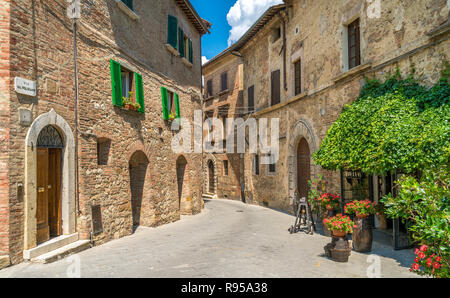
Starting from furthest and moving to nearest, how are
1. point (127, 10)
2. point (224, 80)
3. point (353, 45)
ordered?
point (224, 80), point (353, 45), point (127, 10)

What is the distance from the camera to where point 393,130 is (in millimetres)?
6336

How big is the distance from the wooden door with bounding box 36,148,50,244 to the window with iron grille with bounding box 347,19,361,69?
899cm

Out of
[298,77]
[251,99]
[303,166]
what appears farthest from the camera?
[251,99]

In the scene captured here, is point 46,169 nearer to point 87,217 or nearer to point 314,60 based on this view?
point 87,217

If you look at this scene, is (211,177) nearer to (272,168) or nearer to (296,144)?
(272,168)

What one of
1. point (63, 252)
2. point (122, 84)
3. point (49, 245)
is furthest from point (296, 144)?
point (49, 245)

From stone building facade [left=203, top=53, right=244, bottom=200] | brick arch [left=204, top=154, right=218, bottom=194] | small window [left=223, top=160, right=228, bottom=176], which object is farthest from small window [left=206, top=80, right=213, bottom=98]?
small window [left=223, top=160, right=228, bottom=176]

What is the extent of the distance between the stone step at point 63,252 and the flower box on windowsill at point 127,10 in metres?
6.86

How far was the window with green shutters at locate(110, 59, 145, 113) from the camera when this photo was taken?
880 cm

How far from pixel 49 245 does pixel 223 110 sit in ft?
55.2

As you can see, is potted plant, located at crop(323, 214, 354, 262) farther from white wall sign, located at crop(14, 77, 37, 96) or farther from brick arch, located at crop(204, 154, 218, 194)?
brick arch, located at crop(204, 154, 218, 194)

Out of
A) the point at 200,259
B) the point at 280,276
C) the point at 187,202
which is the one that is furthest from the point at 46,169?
the point at 187,202

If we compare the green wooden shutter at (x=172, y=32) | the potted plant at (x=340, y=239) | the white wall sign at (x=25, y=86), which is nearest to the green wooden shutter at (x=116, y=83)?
the white wall sign at (x=25, y=86)

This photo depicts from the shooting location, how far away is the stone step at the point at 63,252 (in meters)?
5.91
